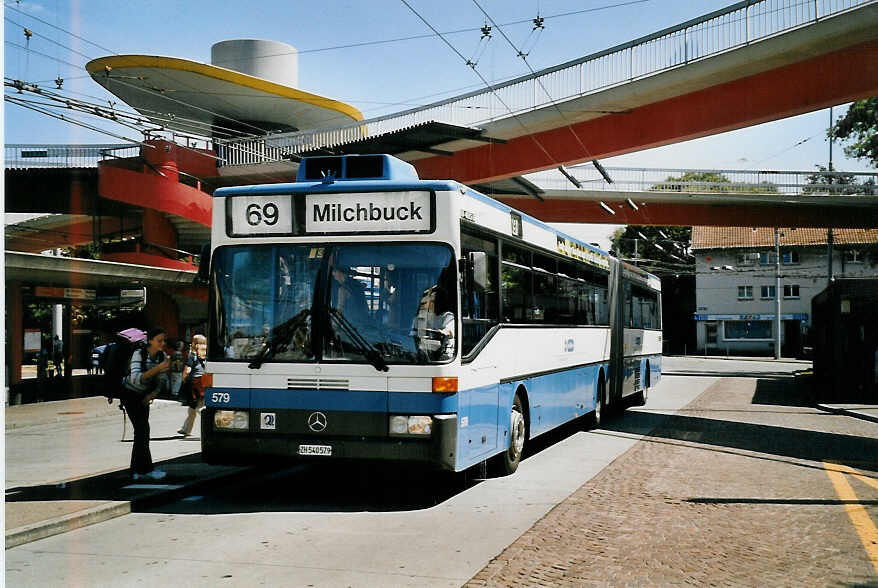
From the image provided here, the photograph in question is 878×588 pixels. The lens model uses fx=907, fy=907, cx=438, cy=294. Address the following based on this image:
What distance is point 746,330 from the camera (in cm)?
7475

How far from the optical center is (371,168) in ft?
31.8

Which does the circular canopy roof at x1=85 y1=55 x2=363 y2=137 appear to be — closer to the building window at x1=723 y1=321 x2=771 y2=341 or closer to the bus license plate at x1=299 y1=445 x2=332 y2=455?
the bus license plate at x1=299 y1=445 x2=332 y2=455

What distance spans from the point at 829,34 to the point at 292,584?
16.2 m

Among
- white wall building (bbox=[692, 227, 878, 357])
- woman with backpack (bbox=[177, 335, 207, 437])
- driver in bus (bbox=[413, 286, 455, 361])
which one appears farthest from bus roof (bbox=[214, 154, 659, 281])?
white wall building (bbox=[692, 227, 878, 357])

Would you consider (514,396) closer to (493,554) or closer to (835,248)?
(493,554)

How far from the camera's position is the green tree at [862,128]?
3941 cm

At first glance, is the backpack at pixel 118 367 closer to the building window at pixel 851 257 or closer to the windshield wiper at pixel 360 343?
the windshield wiper at pixel 360 343

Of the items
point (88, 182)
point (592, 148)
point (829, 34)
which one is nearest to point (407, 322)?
point (829, 34)

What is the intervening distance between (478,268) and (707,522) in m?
3.32

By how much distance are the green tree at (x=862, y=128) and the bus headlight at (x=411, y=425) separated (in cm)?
3648

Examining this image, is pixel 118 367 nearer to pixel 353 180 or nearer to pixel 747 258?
pixel 353 180

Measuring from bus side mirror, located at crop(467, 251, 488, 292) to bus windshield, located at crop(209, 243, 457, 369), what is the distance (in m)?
0.37

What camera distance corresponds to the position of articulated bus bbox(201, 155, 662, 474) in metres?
8.84

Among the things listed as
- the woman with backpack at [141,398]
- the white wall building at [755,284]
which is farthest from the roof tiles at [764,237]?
the woman with backpack at [141,398]
